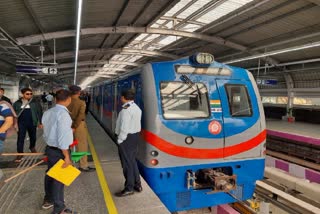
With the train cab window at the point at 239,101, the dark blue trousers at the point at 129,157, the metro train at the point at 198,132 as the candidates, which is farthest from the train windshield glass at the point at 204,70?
the dark blue trousers at the point at 129,157

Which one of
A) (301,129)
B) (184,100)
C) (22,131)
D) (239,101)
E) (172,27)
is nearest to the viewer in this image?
(184,100)

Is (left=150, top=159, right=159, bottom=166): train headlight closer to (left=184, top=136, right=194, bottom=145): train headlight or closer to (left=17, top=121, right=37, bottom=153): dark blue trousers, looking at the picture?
(left=184, top=136, right=194, bottom=145): train headlight

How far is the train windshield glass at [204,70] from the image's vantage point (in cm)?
427

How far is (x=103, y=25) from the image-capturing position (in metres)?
12.3

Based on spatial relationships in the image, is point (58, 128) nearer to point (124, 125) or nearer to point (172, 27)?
point (124, 125)

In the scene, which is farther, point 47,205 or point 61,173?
point 47,205

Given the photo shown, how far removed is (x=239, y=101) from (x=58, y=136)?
9.99 feet

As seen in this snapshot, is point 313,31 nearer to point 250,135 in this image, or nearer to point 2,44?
point 250,135

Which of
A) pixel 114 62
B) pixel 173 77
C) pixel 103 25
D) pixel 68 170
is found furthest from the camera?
pixel 114 62

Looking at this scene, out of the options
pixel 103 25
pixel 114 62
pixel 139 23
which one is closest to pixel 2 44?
pixel 103 25

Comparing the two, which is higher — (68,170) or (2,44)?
(2,44)

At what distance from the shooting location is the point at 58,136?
288cm

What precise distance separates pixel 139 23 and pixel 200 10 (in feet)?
10.7

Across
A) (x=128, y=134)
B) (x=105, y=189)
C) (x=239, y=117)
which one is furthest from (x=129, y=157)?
(x=239, y=117)
